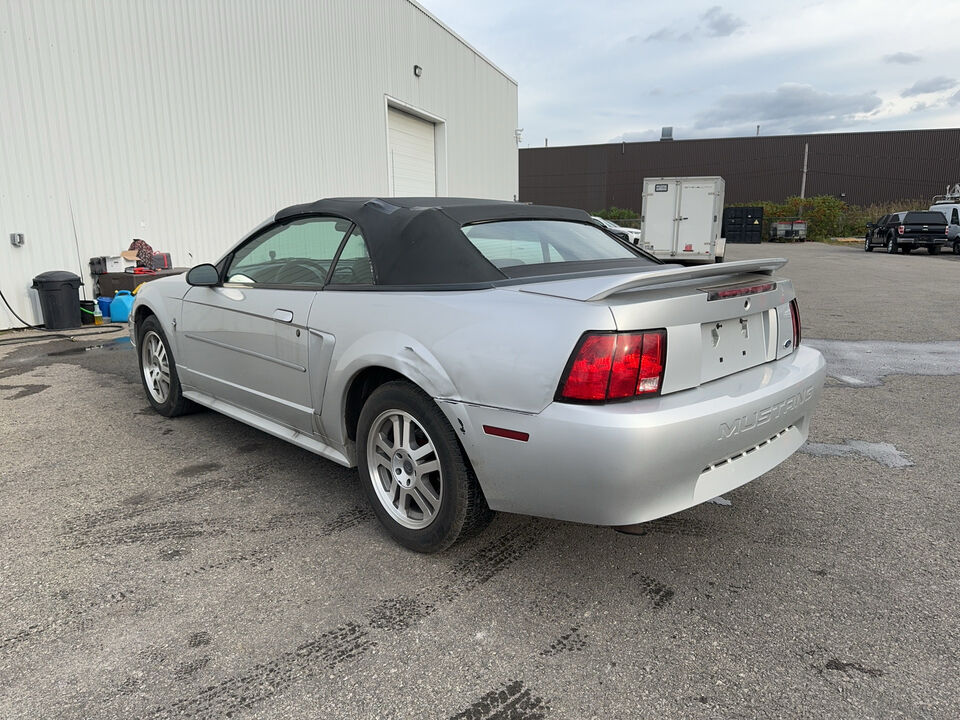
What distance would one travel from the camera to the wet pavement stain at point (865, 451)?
389 centimetres

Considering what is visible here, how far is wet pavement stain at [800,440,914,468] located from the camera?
12.8 ft

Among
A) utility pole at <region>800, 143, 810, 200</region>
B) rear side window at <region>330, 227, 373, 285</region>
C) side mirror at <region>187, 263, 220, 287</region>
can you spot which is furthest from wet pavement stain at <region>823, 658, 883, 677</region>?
utility pole at <region>800, 143, 810, 200</region>

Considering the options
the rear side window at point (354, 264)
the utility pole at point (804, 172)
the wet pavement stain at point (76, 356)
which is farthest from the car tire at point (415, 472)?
the utility pole at point (804, 172)

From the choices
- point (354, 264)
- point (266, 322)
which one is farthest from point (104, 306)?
point (354, 264)

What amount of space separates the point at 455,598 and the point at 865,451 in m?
2.99

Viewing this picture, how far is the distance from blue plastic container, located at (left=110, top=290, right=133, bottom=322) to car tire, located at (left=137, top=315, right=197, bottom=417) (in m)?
5.14

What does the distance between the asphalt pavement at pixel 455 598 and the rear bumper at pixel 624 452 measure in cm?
43

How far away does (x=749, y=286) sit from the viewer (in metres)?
2.70

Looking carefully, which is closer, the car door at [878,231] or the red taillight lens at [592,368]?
the red taillight lens at [592,368]

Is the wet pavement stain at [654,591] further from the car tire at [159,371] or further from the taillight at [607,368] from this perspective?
the car tire at [159,371]

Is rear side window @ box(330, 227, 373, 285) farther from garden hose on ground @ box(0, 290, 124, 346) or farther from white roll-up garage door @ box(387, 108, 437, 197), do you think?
white roll-up garage door @ box(387, 108, 437, 197)

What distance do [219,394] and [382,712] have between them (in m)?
2.60

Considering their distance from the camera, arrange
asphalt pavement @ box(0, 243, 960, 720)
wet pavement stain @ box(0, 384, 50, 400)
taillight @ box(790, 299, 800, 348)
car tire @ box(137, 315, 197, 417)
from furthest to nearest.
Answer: wet pavement stain @ box(0, 384, 50, 400), car tire @ box(137, 315, 197, 417), taillight @ box(790, 299, 800, 348), asphalt pavement @ box(0, 243, 960, 720)

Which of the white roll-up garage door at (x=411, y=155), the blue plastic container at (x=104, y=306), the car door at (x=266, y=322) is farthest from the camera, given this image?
the white roll-up garage door at (x=411, y=155)
